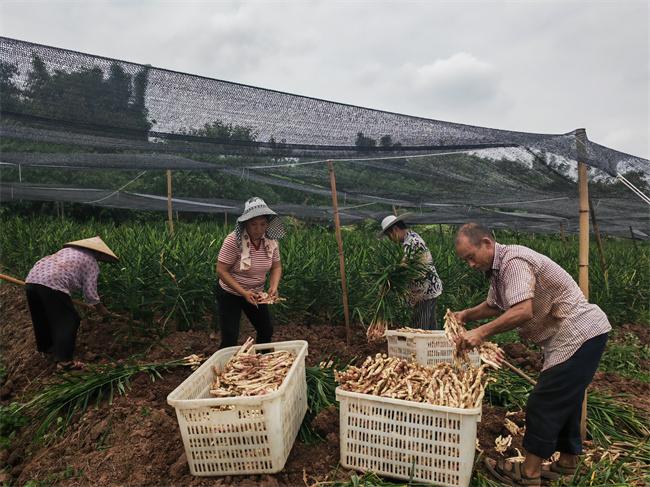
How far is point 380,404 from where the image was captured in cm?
242

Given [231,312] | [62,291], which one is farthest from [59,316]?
[231,312]

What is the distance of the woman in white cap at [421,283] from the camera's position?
414 cm

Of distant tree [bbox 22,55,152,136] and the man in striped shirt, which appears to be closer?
the man in striped shirt

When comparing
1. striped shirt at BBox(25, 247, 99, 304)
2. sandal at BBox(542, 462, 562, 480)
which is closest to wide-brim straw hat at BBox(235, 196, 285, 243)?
striped shirt at BBox(25, 247, 99, 304)

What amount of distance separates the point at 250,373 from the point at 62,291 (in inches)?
80.9

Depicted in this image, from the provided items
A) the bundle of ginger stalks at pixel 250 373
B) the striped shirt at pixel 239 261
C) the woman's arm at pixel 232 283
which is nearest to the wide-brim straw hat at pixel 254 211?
the striped shirt at pixel 239 261

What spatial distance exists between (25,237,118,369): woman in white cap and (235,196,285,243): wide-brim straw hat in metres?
1.49

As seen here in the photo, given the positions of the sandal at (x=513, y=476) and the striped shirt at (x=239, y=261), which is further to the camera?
the striped shirt at (x=239, y=261)

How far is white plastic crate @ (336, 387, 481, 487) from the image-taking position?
2295 mm

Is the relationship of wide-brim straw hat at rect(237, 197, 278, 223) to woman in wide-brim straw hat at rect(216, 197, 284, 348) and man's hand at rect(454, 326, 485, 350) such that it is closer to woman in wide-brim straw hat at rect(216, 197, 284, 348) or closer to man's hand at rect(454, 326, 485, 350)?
woman in wide-brim straw hat at rect(216, 197, 284, 348)

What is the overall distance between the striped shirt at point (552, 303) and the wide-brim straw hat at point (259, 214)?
1.67 metres

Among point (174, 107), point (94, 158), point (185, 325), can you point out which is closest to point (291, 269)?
point (185, 325)

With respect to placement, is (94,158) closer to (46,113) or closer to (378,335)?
(46,113)

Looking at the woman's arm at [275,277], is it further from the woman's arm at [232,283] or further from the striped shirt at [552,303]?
the striped shirt at [552,303]
